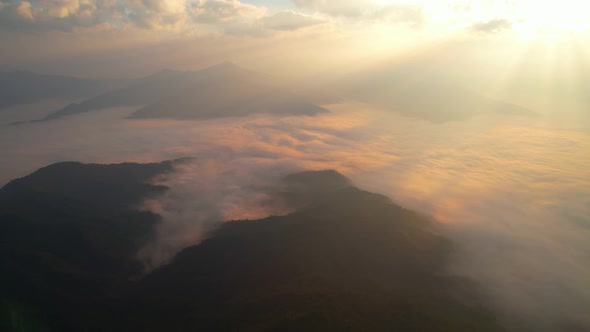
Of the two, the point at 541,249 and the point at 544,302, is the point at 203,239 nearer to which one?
the point at 544,302

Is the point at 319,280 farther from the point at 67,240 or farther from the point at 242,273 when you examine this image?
the point at 67,240

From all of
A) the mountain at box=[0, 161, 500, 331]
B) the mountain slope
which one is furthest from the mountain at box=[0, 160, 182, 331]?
the mountain slope

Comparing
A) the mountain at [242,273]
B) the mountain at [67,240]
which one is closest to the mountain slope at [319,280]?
the mountain at [242,273]

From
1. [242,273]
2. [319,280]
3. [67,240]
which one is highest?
[67,240]

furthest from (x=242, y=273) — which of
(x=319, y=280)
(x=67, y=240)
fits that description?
(x=67, y=240)

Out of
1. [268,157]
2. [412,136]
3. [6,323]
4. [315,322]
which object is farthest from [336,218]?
[412,136]

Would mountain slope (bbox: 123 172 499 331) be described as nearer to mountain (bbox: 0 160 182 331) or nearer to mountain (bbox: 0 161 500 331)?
mountain (bbox: 0 161 500 331)

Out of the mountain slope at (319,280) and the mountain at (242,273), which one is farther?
the mountain at (242,273)

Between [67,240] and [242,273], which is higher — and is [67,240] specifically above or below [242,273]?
above

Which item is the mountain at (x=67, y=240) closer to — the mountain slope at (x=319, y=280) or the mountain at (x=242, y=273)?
the mountain at (x=242, y=273)

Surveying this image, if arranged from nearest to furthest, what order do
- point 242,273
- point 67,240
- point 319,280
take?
point 319,280 → point 242,273 → point 67,240
